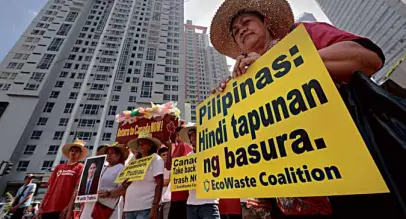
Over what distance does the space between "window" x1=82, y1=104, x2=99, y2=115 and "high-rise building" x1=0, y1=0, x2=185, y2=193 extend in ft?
0.41

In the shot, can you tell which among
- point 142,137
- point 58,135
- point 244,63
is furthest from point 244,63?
point 58,135

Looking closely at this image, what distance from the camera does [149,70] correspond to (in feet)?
102

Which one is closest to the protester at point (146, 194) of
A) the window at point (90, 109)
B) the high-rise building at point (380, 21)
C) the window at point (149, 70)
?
the window at point (90, 109)

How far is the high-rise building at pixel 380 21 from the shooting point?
96.3 ft

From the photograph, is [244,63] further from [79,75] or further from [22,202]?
[79,75]

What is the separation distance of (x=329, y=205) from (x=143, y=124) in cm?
350

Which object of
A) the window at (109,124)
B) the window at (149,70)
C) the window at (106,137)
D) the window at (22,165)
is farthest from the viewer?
the window at (149,70)

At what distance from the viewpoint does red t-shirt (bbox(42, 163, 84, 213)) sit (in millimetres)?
2611

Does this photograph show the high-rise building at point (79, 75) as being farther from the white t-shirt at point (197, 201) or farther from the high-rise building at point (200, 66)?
the white t-shirt at point (197, 201)

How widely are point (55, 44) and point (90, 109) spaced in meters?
13.9

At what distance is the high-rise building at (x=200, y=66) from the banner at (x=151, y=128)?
142 ft

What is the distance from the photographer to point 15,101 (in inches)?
939

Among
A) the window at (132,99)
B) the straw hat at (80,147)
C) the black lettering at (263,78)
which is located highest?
the window at (132,99)

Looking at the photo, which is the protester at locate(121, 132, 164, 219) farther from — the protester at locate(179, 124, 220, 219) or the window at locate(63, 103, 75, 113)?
the window at locate(63, 103, 75, 113)
